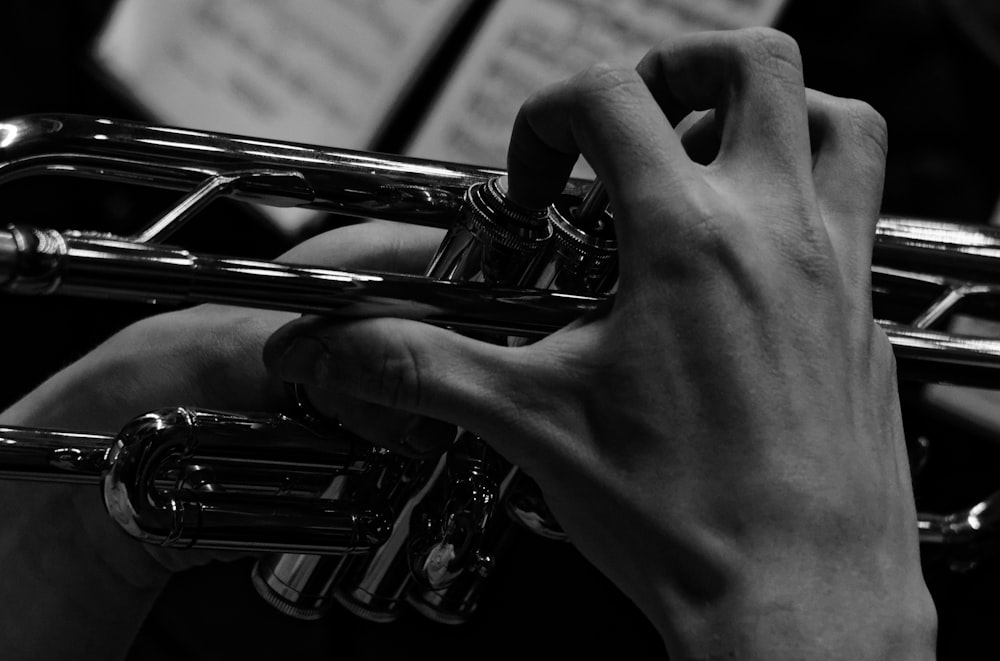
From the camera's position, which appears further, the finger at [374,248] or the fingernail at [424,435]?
the finger at [374,248]

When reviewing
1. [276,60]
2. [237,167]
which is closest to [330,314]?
[237,167]

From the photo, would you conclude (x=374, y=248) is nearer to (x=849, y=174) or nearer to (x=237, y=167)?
(x=237, y=167)

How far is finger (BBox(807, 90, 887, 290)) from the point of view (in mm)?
479

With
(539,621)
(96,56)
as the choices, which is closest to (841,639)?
(539,621)

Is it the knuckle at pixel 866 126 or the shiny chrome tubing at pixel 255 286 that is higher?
the knuckle at pixel 866 126

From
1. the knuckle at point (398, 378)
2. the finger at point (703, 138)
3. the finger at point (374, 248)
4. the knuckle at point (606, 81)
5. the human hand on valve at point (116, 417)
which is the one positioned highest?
the knuckle at point (606, 81)

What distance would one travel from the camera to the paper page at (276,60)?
1.16 metres

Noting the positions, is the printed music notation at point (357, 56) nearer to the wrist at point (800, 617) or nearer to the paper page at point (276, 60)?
the paper page at point (276, 60)

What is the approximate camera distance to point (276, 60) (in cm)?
121

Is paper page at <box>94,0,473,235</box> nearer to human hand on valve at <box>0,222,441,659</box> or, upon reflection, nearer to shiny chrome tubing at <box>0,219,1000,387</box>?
human hand on valve at <box>0,222,441,659</box>

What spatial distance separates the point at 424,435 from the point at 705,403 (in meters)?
0.15

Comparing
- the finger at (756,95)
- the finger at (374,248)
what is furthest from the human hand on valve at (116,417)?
the finger at (756,95)

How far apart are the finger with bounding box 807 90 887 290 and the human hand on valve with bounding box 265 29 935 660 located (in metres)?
0.02

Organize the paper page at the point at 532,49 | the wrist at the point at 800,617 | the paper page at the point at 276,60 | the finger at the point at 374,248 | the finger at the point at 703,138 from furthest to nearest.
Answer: the paper page at the point at 276,60, the paper page at the point at 532,49, the finger at the point at 374,248, the finger at the point at 703,138, the wrist at the point at 800,617
